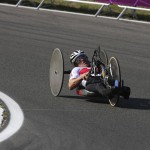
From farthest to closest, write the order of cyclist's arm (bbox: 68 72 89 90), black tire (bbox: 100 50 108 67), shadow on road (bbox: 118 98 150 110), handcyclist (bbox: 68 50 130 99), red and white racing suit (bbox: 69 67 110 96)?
black tire (bbox: 100 50 108 67) < cyclist's arm (bbox: 68 72 89 90) < shadow on road (bbox: 118 98 150 110) < red and white racing suit (bbox: 69 67 110 96) < handcyclist (bbox: 68 50 130 99)

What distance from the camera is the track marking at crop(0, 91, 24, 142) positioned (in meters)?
8.28

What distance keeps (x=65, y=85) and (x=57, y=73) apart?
3.18 ft

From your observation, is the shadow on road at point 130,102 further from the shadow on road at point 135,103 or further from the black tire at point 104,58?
the black tire at point 104,58

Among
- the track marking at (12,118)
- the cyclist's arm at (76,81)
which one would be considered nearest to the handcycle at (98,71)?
the cyclist's arm at (76,81)

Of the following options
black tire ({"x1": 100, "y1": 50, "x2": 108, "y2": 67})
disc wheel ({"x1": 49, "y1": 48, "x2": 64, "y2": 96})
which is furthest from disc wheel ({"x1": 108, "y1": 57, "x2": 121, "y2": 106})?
disc wheel ({"x1": 49, "y1": 48, "x2": 64, "y2": 96})

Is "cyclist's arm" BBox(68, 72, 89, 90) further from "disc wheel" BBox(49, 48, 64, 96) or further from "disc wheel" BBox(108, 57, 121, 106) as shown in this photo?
"disc wheel" BBox(108, 57, 121, 106)

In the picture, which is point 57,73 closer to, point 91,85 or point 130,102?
point 91,85

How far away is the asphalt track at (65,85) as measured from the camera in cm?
834

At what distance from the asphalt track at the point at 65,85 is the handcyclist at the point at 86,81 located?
252 mm

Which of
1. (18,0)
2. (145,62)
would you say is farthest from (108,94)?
(18,0)

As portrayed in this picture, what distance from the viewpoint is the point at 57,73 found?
36.6 ft

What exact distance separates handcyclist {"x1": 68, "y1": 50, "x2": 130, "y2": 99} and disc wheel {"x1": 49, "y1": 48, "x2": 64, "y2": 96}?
17 cm

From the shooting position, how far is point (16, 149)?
763 cm

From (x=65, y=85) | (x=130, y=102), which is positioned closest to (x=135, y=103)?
(x=130, y=102)
